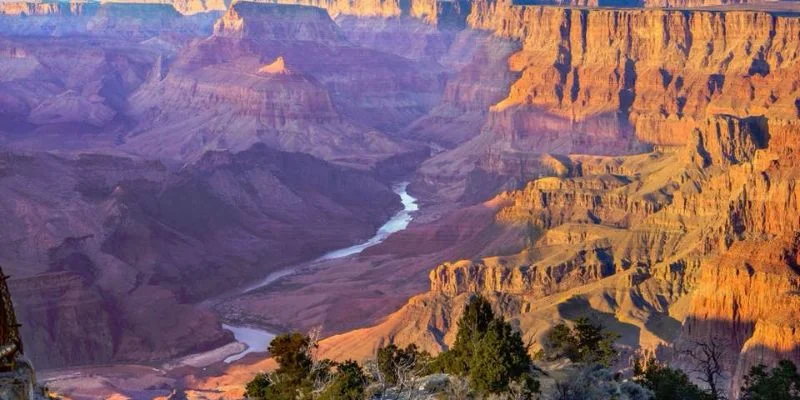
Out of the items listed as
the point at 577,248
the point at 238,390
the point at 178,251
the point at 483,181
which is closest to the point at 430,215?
the point at 483,181

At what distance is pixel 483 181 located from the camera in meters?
159

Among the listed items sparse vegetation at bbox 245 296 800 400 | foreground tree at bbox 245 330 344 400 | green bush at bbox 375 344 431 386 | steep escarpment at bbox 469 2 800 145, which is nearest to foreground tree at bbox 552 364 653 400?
sparse vegetation at bbox 245 296 800 400

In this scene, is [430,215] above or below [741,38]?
below

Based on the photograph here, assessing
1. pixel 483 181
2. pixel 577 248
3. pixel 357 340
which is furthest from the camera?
pixel 483 181

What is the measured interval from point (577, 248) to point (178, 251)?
141ft

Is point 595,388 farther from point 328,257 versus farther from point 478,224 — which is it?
point 328,257

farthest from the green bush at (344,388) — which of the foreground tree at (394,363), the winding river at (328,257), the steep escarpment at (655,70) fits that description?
the steep escarpment at (655,70)

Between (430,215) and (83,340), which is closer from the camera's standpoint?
(83,340)

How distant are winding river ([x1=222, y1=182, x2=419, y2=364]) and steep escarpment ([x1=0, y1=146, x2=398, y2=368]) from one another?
151 cm

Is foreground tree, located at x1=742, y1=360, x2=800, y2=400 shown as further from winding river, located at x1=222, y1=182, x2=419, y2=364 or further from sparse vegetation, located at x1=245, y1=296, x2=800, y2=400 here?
winding river, located at x1=222, y1=182, x2=419, y2=364

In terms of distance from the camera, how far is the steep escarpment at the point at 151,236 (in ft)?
325

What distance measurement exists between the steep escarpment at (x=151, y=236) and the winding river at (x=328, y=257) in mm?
1509

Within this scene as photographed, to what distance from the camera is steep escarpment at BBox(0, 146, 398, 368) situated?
98.9 m

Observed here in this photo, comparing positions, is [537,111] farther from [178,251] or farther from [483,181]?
[178,251]
